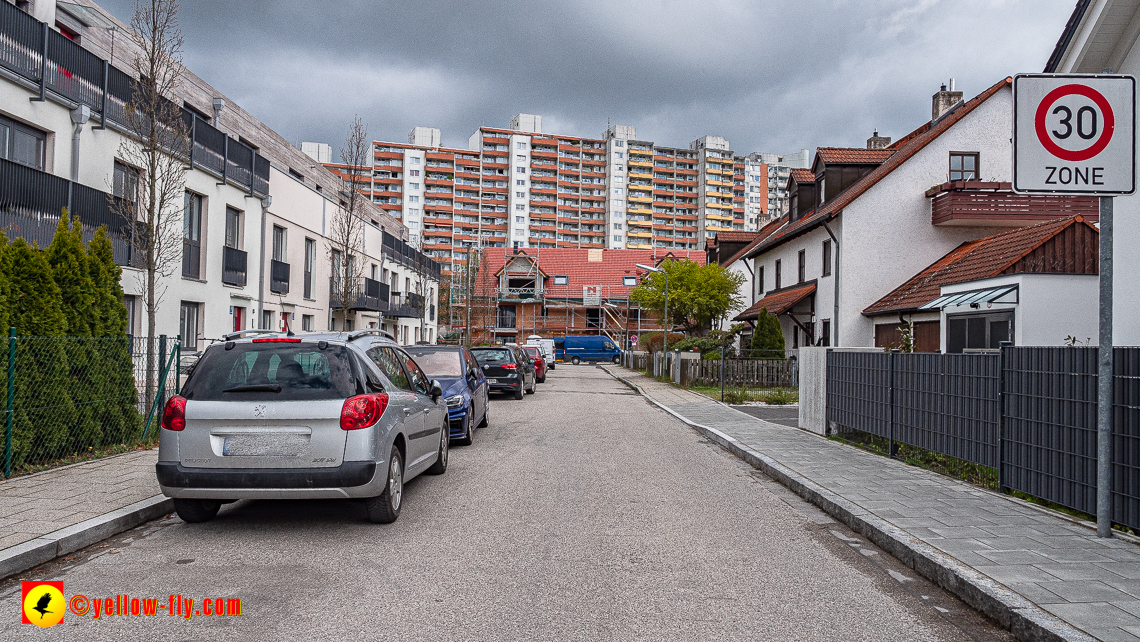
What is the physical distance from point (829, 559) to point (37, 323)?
8.31m

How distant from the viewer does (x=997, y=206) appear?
80.4 feet

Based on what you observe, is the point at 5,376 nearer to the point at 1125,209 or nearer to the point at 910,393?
the point at 910,393

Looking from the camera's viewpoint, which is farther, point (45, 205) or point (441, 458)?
point (45, 205)

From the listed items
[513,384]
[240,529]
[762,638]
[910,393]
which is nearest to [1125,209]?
[910,393]

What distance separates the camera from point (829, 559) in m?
5.55

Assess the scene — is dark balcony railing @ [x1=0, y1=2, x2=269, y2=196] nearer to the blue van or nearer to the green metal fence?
the green metal fence

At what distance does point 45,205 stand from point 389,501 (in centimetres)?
1239

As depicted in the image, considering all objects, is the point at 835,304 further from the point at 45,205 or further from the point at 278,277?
the point at 45,205

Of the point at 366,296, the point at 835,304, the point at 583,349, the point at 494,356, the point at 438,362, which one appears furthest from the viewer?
the point at 583,349

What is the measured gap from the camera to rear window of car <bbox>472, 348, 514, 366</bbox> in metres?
22.4

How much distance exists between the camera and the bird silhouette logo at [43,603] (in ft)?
13.5

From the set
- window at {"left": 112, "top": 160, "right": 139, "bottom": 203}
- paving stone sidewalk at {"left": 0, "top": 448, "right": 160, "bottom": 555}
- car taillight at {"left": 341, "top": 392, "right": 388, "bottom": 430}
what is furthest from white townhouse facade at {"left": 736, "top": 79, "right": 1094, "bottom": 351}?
paving stone sidewalk at {"left": 0, "top": 448, "right": 160, "bottom": 555}

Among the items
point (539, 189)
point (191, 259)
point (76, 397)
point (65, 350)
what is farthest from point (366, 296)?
point (539, 189)

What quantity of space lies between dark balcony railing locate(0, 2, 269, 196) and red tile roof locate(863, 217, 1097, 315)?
759 inches
